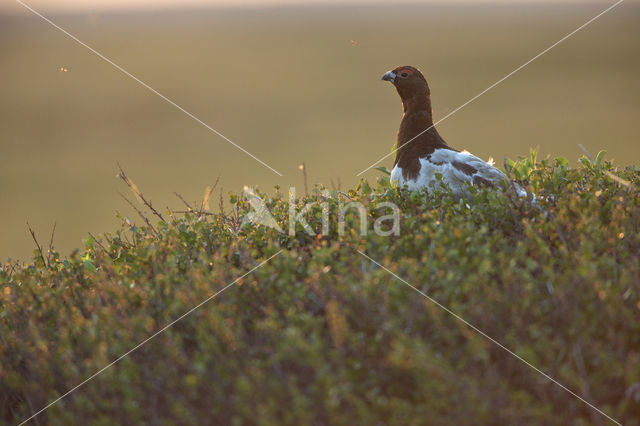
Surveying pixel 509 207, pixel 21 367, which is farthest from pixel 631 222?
pixel 21 367

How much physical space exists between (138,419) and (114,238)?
2.65m

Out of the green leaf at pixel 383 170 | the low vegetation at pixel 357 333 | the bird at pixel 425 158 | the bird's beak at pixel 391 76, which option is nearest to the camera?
the low vegetation at pixel 357 333

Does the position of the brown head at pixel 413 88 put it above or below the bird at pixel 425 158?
above

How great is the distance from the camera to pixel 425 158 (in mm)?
5727

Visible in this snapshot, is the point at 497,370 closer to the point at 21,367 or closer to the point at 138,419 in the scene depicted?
the point at 138,419

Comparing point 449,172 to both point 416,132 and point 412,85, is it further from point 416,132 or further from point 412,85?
point 412,85

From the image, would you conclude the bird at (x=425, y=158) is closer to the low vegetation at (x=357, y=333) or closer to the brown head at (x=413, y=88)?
the brown head at (x=413, y=88)

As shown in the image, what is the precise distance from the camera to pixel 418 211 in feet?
15.6

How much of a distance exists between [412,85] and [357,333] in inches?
157

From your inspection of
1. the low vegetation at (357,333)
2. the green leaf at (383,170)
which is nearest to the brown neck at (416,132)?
the green leaf at (383,170)

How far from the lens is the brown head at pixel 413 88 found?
6.27m

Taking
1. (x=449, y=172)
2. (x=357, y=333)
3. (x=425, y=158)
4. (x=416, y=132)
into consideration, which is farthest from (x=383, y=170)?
(x=357, y=333)

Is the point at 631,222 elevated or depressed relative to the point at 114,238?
depressed

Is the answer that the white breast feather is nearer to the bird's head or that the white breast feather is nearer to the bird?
the bird
